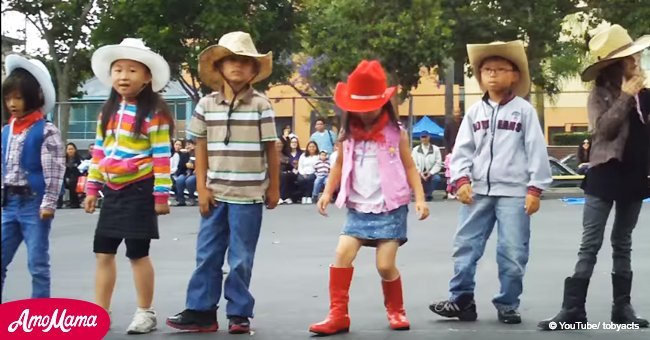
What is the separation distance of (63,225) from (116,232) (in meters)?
8.99

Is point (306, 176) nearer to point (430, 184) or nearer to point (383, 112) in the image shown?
point (430, 184)

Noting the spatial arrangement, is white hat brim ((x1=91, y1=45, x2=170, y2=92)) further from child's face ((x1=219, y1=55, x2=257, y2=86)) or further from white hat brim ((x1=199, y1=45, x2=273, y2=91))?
child's face ((x1=219, y1=55, x2=257, y2=86))

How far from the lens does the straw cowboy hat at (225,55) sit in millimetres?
6000

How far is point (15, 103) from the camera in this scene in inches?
237

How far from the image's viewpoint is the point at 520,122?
6.12 meters

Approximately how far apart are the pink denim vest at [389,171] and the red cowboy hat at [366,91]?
6.8 inches

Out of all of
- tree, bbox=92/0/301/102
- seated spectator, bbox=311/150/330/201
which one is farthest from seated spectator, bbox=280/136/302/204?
tree, bbox=92/0/301/102

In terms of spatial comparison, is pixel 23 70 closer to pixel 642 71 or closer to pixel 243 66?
pixel 243 66

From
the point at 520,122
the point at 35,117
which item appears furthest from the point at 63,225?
the point at 520,122

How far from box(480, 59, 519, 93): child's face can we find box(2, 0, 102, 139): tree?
22151mm

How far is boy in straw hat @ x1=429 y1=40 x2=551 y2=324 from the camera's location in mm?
6059

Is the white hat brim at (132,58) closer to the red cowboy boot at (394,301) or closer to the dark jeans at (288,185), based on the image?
the red cowboy boot at (394,301)

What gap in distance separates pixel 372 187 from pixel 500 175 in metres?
0.78

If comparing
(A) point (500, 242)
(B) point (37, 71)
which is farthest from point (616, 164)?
(B) point (37, 71)
